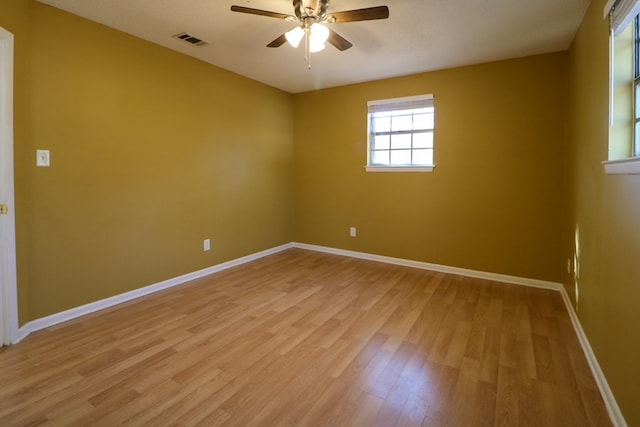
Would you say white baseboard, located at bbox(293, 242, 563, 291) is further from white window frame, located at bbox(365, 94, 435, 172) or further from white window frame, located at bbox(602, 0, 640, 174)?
white window frame, located at bbox(602, 0, 640, 174)

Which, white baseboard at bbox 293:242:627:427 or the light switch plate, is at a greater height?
the light switch plate

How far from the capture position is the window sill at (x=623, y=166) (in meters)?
1.33

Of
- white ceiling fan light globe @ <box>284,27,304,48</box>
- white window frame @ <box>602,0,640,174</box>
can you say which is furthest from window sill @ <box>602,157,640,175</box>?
white ceiling fan light globe @ <box>284,27,304,48</box>

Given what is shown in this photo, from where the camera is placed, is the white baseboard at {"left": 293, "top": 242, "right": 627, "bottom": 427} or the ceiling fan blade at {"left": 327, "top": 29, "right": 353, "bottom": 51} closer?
the white baseboard at {"left": 293, "top": 242, "right": 627, "bottom": 427}

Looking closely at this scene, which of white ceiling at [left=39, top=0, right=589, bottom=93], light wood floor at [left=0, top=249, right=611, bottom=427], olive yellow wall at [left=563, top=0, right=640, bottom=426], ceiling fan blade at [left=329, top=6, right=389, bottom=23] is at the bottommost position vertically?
light wood floor at [left=0, top=249, right=611, bottom=427]

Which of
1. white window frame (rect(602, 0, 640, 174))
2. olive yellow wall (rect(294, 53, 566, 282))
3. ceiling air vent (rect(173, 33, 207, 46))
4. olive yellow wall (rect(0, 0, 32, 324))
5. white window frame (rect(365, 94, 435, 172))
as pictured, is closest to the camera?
white window frame (rect(602, 0, 640, 174))

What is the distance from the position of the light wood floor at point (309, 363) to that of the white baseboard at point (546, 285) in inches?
2.3

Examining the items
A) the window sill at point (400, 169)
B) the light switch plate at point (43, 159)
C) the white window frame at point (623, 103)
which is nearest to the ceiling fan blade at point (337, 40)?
the white window frame at point (623, 103)

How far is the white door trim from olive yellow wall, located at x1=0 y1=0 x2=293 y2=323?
0.29 ft

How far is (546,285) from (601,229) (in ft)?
5.59

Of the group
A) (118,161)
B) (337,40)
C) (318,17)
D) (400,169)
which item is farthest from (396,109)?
(118,161)

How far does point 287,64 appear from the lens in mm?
3586

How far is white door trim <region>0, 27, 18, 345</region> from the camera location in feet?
6.75

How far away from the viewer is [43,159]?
237 centimetres
